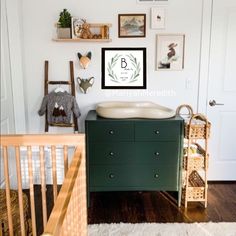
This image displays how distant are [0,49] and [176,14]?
1.81m

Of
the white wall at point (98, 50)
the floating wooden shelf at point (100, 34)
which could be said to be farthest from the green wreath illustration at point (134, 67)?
the floating wooden shelf at point (100, 34)

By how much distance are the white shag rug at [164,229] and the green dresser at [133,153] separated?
39cm

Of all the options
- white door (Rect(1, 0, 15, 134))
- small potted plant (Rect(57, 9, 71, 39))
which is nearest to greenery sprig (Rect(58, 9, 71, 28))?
small potted plant (Rect(57, 9, 71, 39))

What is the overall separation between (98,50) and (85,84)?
39 centimetres

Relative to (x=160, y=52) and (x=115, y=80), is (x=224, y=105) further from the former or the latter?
(x=115, y=80)

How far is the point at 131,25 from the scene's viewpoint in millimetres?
2975

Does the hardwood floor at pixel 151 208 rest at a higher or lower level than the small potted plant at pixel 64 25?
lower

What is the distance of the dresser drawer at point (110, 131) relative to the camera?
260 cm

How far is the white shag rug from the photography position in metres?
2.29

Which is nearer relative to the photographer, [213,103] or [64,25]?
[64,25]

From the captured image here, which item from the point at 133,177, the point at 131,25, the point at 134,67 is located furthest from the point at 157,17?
the point at 133,177

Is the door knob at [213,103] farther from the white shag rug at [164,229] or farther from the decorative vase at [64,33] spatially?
the decorative vase at [64,33]

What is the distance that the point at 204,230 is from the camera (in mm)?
2330

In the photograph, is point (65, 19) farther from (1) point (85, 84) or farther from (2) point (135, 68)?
(2) point (135, 68)
